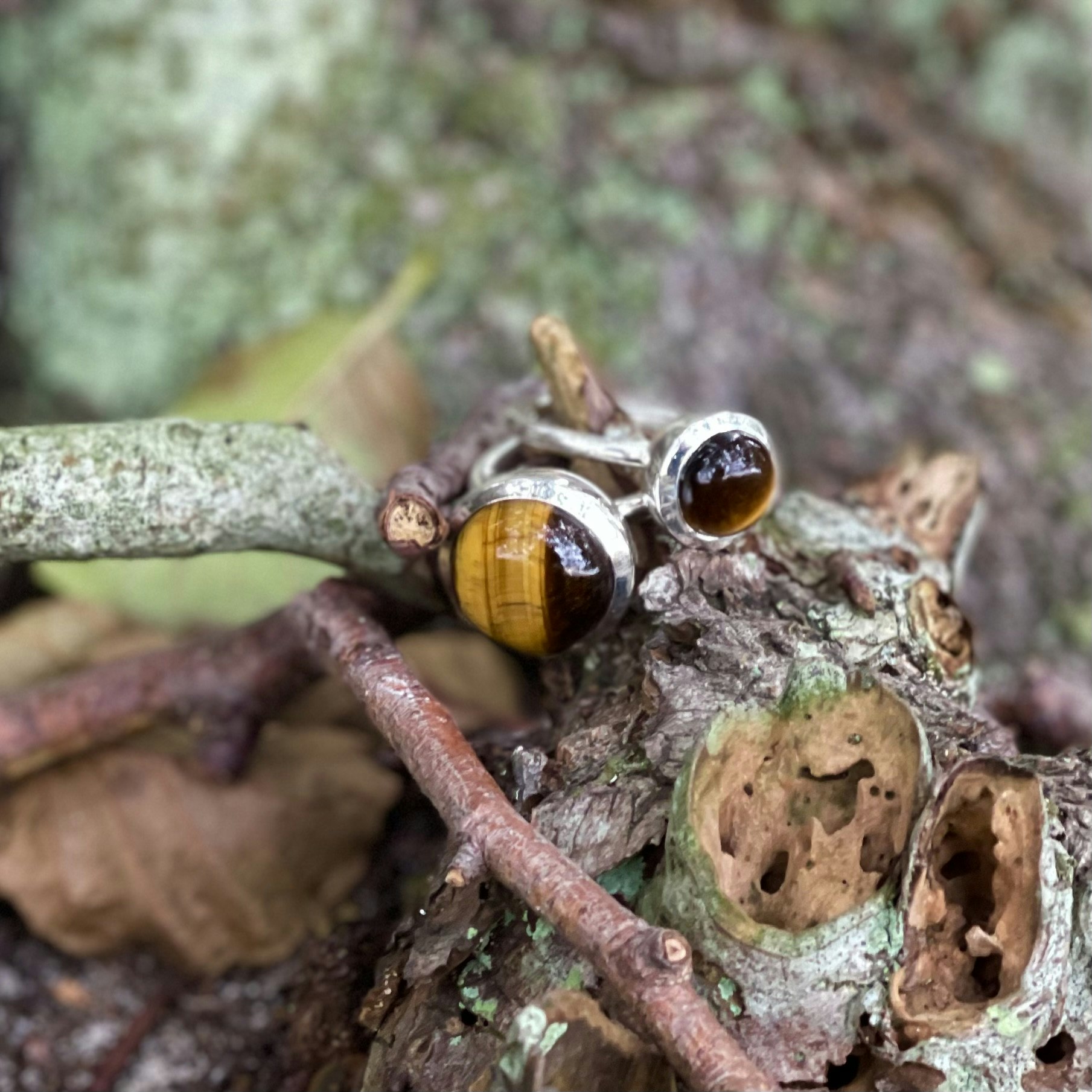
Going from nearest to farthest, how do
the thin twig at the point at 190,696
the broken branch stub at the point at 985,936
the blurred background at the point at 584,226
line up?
the broken branch stub at the point at 985,936 < the thin twig at the point at 190,696 < the blurred background at the point at 584,226

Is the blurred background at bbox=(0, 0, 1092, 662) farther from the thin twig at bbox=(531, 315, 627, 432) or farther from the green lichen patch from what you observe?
the green lichen patch

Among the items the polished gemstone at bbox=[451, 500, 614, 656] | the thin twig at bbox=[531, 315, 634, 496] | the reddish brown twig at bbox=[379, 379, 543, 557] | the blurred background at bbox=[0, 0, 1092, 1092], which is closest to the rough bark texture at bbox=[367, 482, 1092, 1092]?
the polished gemstone at bbox=[451, 500, 614, 656]

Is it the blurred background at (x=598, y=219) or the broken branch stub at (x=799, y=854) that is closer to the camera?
the broken branch stub at (x=799, y=854)

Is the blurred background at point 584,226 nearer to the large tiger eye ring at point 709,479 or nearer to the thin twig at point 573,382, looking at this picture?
the thin twig at point 573,382

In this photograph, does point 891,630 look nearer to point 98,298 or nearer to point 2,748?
point 2,748

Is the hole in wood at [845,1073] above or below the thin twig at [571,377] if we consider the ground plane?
below

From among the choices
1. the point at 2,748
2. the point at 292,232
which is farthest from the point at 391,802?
the point at 292,232

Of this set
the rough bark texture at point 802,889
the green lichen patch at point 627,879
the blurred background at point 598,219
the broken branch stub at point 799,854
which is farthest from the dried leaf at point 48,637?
the broken branch stub at point 799,854

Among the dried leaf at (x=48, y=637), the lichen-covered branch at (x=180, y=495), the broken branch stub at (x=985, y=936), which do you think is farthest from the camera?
the dried leaf at (x=48, y=637)

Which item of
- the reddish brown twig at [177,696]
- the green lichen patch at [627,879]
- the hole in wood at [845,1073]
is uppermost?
the reddish brown twig at [177,696]
